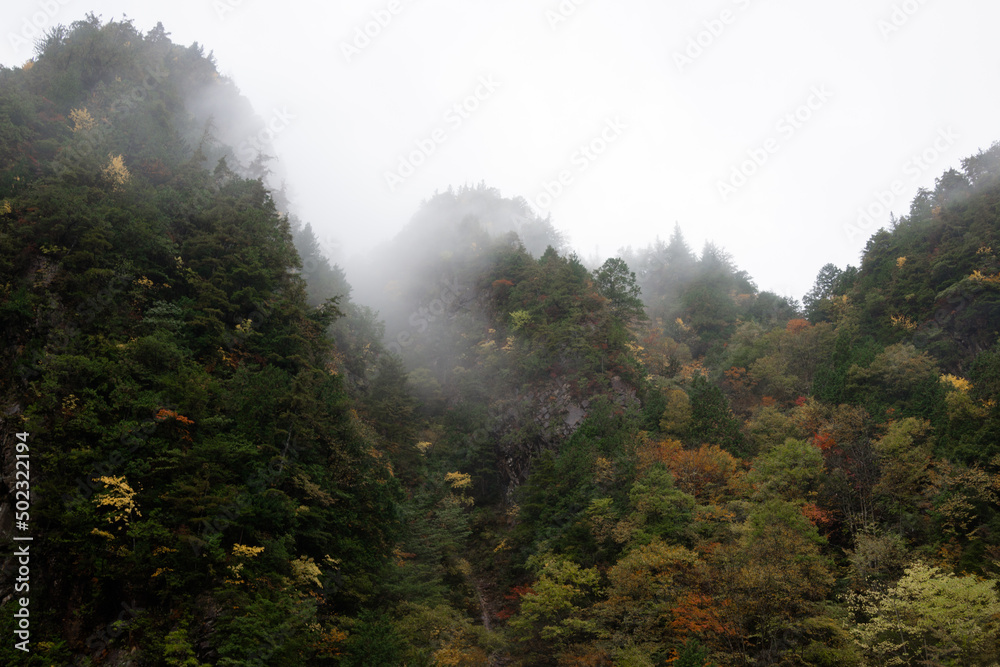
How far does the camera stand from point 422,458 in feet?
123

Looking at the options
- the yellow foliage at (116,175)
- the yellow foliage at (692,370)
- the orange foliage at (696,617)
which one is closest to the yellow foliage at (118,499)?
the yellow foliage at (116,175)

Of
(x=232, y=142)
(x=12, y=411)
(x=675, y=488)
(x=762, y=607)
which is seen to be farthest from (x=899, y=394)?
(x=232, y=142)

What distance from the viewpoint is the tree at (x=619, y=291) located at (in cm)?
4834

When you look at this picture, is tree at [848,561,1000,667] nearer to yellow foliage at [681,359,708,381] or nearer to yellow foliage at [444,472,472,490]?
yellow foliage at [444,472,472,490]

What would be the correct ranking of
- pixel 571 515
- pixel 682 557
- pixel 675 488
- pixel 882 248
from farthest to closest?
pixel 882 248, pixel 571 515, pixel 675 488, pixel 682 557

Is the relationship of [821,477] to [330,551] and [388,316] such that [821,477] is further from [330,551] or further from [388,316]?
[388,316]

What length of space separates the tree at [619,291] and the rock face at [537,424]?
852cm

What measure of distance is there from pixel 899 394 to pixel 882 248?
19.9 metres

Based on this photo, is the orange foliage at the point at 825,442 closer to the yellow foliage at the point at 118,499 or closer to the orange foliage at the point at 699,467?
the orange foliage at the point at 699,467

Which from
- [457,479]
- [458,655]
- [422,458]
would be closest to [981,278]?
[457,479]

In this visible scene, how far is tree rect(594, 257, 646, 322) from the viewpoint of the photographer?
48.3 metres

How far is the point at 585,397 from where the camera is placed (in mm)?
41500

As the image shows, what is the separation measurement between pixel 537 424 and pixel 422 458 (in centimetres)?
1002

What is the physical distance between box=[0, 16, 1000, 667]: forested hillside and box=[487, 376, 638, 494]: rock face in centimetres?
24
